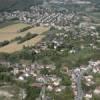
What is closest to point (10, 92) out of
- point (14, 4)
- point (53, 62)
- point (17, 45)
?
point (53, 62)

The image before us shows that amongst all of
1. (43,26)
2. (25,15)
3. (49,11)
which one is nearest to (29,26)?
(43,26)

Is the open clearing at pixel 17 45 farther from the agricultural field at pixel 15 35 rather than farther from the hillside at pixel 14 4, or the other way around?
the hillside at pixel 14 4

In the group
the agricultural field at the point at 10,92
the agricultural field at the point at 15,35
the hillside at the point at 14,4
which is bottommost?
the hillside at the point at 14,4

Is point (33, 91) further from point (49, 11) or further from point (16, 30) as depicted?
point (49, 11)

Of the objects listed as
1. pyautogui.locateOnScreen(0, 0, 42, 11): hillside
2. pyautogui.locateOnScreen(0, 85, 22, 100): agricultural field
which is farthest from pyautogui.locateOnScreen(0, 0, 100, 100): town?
pyautogui.locateOnScreen(0, 0, 42, 11): hillside

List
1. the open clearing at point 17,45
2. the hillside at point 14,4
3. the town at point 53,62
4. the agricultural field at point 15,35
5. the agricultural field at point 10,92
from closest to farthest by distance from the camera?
the agricultural field at point 10,92 < the town at point 53,62 < the open clearing at point 17,45 < the agricultural field at point 15,35 < the hillside at point 14,4

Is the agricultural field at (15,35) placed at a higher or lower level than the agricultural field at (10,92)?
lower

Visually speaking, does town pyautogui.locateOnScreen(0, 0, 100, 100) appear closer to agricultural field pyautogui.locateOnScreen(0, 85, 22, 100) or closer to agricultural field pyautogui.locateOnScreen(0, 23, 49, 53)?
agricultural field pyautogui.locateOnScreen(0, 85, 22, 100)

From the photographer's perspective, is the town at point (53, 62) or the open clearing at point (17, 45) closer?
the town at point (53, 62)

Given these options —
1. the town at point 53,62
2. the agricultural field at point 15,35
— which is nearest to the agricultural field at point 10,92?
the town at point 53,62
